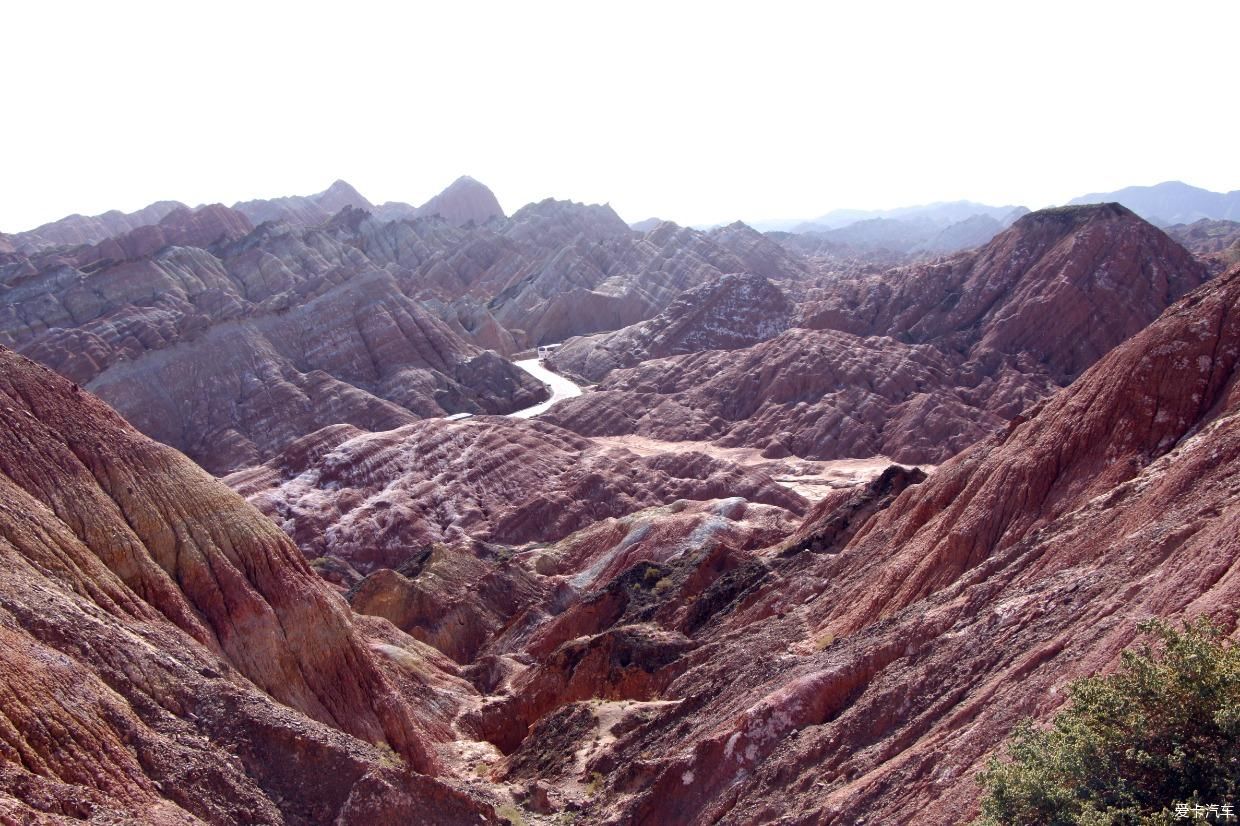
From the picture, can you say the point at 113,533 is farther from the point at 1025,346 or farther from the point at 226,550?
the point at 1025,346

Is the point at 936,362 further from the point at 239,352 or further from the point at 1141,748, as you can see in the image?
the point at 1141,748

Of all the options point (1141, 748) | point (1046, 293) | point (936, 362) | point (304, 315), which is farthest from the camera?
point (304, 315)

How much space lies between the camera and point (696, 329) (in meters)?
130

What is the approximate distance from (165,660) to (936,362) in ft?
291

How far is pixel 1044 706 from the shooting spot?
15.9 m

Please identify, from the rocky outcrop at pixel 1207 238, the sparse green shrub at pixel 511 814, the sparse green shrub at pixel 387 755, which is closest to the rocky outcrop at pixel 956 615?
the sparse green shrub at pixel 511 814

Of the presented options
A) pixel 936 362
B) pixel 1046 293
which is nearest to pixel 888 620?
pixel 936 362

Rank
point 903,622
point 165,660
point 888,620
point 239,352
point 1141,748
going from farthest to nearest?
point 239,352 → point 888,620 → point 903,622 → point 165,660 → point 1141,748

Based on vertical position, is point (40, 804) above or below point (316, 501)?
above

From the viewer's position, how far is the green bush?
11.7 m

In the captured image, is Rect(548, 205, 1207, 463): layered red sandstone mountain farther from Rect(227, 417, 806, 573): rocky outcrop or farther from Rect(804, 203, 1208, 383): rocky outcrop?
Rect(227, 417, 806, 573): rocky outcrop

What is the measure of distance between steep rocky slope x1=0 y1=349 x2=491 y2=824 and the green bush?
13418mm

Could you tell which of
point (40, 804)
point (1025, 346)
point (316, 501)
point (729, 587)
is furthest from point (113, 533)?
point (1025, 346)

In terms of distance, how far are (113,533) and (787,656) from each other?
18308 mm
